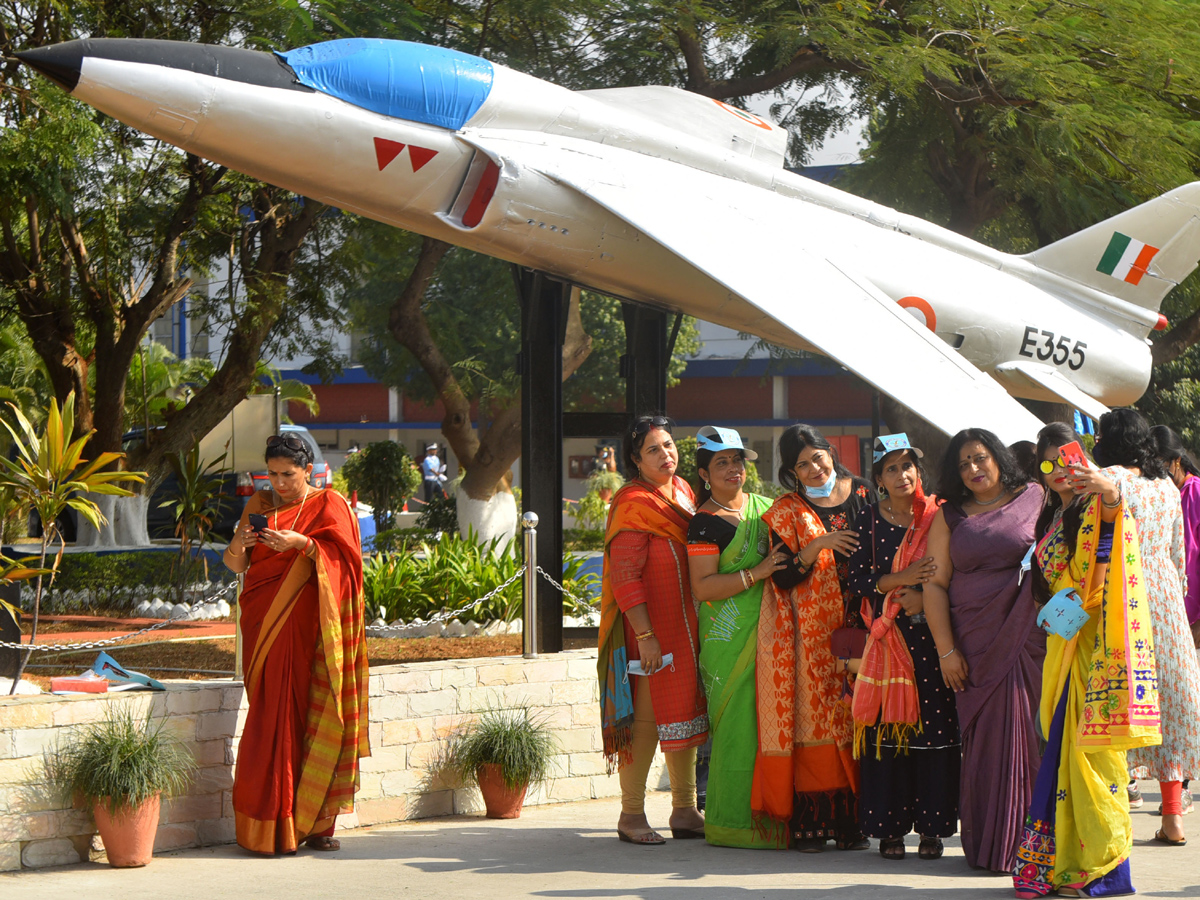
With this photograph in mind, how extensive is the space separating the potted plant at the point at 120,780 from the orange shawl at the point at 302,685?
0.34m

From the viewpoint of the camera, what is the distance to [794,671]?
528 centimetres

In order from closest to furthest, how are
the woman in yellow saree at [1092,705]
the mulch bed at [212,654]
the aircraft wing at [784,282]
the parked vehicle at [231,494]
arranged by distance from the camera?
the woman in yellow saree at [1092,705]
the aircraft wing at [784,282]
the mulch bed at [212,654]
the parked vehicle at [231,494]

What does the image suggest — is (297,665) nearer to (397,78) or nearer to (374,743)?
(374,743)

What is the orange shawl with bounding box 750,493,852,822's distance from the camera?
5234 millimetres

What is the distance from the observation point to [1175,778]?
5.22 m

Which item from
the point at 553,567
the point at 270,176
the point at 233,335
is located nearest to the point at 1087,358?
the point at 553,567

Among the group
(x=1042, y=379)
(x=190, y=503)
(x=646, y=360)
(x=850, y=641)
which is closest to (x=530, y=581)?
(x=850, y=641)

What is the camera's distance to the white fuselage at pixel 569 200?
6.78m

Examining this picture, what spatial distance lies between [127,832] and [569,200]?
4.34 metres

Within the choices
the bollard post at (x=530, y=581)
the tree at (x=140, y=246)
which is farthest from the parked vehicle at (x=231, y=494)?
the bollard post at (x=530, y=581)

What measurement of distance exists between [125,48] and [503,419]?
29.6 feet

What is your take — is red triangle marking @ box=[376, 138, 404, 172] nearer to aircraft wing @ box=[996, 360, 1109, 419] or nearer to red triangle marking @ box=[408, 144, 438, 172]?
red triangle marking @ box=[408, 144, 438, 172]

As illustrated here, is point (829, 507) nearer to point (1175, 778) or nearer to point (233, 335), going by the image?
point (1175, 778)

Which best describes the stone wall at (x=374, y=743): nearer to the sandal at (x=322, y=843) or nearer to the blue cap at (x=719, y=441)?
the sandal at (x=322, y=843)
